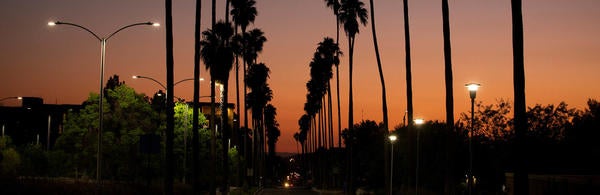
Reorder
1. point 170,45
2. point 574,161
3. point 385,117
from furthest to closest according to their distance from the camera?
1. point 385,117
2. point 574,161
3. point 170,45

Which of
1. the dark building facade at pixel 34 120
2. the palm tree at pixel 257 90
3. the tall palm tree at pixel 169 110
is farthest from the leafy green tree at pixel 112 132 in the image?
the dark building facade at pixel 34 120

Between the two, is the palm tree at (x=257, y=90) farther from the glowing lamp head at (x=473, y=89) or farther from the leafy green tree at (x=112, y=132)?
the glowing lamp head at (x=473, y=89)

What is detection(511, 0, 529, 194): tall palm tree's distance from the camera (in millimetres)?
23516

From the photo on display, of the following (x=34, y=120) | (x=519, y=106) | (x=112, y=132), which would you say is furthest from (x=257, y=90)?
(x=519, y=106)

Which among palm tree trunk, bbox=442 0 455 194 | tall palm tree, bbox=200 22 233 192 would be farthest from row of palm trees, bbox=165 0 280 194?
palm tree trunk, bbox=442 0 455 194

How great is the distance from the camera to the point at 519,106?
79.0 ft

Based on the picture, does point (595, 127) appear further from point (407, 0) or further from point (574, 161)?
point (407, 0)

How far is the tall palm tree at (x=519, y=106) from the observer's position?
77.2 ft

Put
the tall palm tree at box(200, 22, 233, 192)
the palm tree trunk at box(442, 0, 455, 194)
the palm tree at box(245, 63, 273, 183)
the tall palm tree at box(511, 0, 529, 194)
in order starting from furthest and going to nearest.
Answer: the palm tree at box(245, 63, 273, 183) → the tall palm tree at box(200, 22, 233, 192) → the palm tree trunk at box(442, 0, 455, 194) → the tall palm tree at box(511, 0, 529, 194)

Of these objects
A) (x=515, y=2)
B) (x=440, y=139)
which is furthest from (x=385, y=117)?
(x=515, y=2)

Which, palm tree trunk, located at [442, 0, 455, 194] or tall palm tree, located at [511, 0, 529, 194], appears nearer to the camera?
tall palm tree, located at [511, 0, 529, 194]

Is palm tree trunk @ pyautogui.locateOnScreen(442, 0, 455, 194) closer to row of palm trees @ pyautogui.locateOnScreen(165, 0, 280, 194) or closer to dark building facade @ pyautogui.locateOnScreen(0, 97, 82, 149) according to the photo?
row of palm trees @ pyautogui.locateOnScreen(165, 0, 280, 194)

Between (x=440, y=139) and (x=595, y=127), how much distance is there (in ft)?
41.8

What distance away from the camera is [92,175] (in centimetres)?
6531
